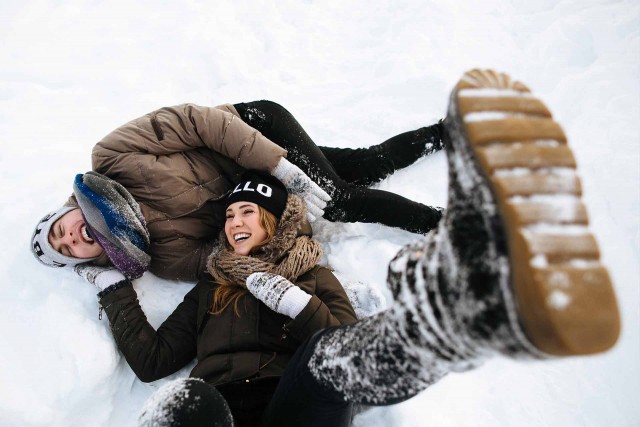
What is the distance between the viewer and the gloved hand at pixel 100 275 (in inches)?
65.9

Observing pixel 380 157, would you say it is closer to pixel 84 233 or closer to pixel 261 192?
pixel 261 192

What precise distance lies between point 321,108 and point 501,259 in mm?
2136

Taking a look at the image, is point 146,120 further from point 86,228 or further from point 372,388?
point 372,388

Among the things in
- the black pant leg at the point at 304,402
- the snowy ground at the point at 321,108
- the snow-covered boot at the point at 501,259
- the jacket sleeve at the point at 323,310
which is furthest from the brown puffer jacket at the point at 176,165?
the snow-covered boot at the point at 501,259

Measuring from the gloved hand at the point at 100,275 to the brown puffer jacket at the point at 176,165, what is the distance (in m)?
0.19

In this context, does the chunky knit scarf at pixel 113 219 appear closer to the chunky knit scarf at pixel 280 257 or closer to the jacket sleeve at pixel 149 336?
the jacket sleeve at pixel 149 336

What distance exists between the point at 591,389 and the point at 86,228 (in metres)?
2.03

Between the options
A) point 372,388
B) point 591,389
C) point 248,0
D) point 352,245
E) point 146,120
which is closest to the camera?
point 372,388

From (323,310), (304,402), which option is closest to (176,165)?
(323,310)

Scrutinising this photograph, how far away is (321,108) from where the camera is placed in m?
2.58

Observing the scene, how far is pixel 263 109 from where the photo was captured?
78.5 inches

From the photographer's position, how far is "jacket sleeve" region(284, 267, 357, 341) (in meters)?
1.36

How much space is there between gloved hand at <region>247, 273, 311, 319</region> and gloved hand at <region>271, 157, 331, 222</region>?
17.5 inches

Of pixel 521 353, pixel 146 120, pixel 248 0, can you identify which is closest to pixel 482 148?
pixel 521 353
